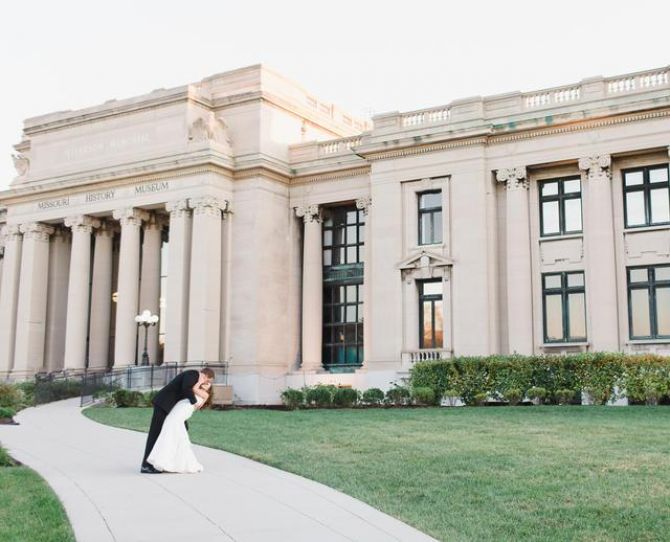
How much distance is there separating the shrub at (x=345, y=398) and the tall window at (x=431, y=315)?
23.7 feet

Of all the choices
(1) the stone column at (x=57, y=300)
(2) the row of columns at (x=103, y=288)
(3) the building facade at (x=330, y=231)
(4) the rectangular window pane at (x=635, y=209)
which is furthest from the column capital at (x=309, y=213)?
(4) the rectangular window pane at (x=635, y=209)

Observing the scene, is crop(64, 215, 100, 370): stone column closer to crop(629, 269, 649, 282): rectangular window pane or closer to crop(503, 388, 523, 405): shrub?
crop(503, 388, 523, 405): shrub

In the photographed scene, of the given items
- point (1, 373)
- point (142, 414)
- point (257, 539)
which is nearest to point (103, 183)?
point (1, 373)

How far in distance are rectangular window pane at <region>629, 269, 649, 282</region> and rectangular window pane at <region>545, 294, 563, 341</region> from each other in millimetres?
3073

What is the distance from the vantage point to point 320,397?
3325 centimetres

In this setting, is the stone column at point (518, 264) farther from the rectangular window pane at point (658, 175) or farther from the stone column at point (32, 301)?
the stone column at point (32, 301)

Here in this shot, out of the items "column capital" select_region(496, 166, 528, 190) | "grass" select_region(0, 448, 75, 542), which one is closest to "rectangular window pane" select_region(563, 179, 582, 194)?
"column capital" select_region(496, 166, 528, 190)

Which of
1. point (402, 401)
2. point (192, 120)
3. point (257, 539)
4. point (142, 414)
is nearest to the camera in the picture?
point (257, 539)

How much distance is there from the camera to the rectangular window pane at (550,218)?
37.8 meters

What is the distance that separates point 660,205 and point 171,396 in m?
26.8

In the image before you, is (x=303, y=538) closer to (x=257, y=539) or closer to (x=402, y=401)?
(x=257, y=539)

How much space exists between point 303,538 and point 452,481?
167 inches

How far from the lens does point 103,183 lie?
4534 cm

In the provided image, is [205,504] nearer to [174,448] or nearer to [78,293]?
[174,448]
